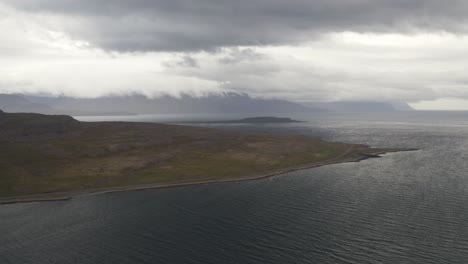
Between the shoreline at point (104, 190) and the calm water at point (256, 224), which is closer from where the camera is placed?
the calm water at point (256, 224)

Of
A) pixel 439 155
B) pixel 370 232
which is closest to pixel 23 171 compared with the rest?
pixel 370 232

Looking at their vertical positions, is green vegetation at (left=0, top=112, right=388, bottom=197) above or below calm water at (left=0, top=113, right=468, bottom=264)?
above

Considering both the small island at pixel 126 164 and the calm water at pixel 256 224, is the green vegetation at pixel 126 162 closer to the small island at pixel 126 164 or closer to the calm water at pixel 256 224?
the small island at pixel 126 164

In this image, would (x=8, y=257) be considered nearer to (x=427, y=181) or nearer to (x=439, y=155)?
(x=427, y=181)

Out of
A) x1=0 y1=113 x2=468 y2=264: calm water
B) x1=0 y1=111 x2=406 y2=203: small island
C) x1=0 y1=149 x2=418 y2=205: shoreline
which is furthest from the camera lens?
x1=0 y1=111 x2=406 y2=203: small island

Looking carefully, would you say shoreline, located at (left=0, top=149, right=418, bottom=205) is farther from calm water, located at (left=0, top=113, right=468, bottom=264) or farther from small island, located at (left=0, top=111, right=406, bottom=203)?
calm water, located at (left=0, top=113, right=468, bottom=264)

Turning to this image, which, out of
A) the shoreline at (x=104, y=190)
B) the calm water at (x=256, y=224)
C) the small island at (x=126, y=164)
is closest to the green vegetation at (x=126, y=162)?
the small island at (x=126, y=164)

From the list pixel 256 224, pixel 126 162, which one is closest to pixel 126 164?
pixel 126 162

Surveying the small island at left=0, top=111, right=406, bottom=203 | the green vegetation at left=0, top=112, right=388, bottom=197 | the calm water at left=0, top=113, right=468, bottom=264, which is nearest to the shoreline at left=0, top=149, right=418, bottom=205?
the small island at left=0, top=111, right=406, bottom=203
